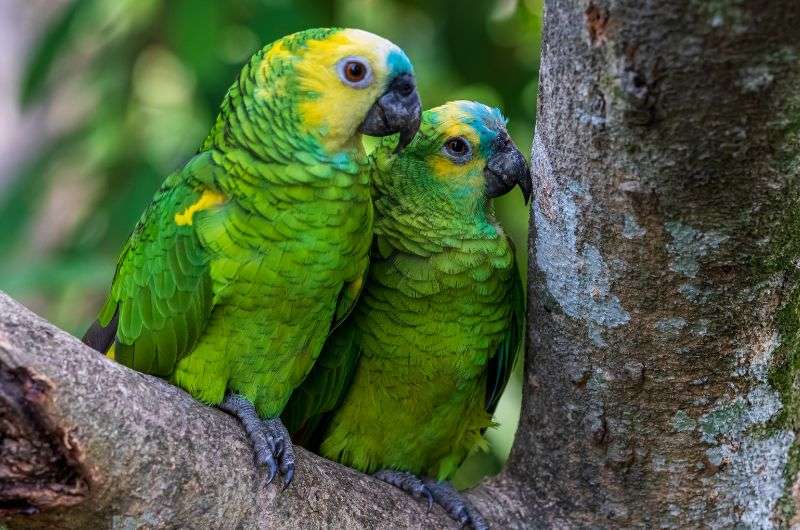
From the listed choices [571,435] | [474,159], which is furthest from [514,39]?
[571,435]

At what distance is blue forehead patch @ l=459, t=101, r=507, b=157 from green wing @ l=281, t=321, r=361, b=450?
62 centimetres

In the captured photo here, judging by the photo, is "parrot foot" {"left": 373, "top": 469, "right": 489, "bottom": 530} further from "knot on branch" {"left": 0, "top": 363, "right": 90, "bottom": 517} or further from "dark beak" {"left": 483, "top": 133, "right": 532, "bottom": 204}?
"knot on branch" {"left": 0, "top": 363, "right": 90, "bottom": 517}

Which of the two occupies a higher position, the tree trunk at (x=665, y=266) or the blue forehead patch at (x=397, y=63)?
the blue forehead patch at (x=397, y=63)

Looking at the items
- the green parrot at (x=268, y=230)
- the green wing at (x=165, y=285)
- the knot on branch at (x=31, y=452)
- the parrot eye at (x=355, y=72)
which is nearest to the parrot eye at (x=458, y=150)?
the green parrot at (x=268, y=230)

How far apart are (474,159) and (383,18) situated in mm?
1221

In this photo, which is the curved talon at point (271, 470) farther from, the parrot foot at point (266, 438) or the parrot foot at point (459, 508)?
the parrot foot at point (459, 508)

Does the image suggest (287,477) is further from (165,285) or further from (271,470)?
(165,285)

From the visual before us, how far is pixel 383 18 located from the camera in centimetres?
332

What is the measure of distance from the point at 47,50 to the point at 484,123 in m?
1.48

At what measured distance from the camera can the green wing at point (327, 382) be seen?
2.33 m

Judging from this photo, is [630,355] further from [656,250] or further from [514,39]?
[514,39]

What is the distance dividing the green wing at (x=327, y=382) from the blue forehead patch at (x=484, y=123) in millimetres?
617

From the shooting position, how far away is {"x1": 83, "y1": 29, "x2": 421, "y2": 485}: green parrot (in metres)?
2.01

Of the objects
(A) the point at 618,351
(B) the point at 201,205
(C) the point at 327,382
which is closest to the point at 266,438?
(C) the point at 327,382
